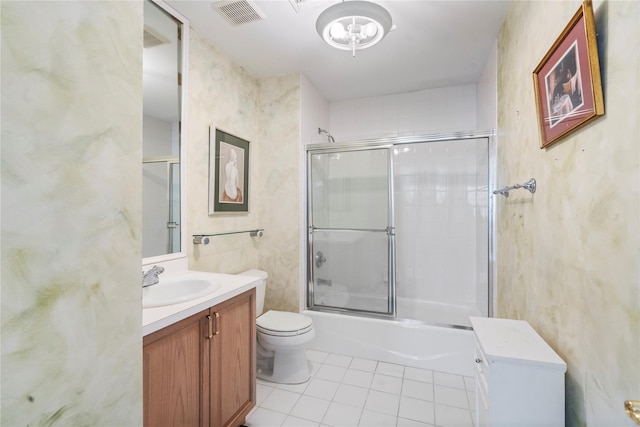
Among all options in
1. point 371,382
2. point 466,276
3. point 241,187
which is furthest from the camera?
point 466,276

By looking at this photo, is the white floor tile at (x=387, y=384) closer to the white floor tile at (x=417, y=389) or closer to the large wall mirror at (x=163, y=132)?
the white floor tile at (x=417, y=389)

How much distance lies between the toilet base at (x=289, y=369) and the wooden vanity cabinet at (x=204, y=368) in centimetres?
41

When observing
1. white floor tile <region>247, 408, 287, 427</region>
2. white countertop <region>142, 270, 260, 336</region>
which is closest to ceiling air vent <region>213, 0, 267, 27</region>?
white countertop <region>142, 270, 260, 336</region>

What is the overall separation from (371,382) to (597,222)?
1.72m

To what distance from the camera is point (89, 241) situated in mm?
609

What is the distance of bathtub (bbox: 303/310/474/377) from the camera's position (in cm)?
214

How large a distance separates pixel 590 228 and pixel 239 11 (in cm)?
208

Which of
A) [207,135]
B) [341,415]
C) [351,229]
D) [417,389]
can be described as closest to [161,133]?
[207,135]

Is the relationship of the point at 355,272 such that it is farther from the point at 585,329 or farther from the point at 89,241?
the point at 89,241

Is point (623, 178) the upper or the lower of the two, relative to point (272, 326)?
upper

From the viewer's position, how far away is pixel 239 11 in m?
1.82

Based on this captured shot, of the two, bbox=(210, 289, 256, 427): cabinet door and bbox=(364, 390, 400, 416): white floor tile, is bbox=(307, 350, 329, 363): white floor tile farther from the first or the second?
bbox=(210, 289, 256, 427): cabinet door

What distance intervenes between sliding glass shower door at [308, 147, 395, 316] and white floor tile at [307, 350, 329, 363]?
396mm

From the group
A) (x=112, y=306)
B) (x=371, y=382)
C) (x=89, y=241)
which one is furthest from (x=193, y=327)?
(x=371, y=382)
